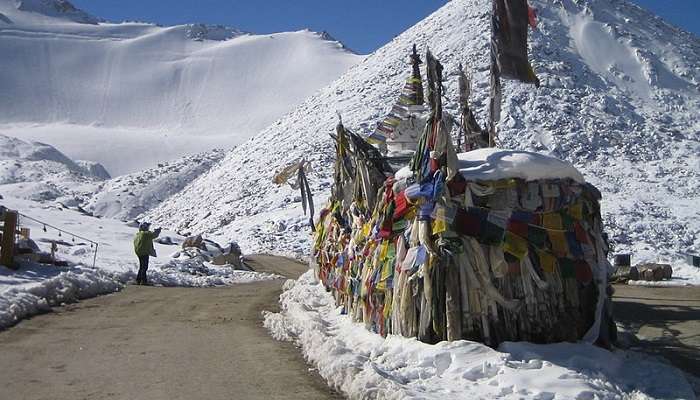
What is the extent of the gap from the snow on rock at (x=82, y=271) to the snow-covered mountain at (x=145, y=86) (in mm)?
75994

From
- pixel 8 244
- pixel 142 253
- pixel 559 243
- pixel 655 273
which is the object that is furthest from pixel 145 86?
pixel 559 243

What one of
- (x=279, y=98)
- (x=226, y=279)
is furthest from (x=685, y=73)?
(x=279, y=98)

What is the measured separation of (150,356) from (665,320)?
7.71 metres

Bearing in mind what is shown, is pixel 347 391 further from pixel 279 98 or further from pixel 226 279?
pixel 279 98

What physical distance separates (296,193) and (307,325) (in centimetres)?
3723

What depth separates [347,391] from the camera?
21.8 ft

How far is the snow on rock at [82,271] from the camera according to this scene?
11.3m

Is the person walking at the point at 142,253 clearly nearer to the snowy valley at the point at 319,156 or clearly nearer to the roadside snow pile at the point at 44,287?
the snowy valley at the point at 319,156

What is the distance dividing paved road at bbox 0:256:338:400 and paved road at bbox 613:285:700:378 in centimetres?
445

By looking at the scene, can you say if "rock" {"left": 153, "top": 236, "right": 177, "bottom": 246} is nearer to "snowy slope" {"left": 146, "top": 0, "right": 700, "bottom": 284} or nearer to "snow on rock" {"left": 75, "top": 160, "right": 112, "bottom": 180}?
"snowy slope" {"left": 146, "top": 0, "right": 700, "bottom": 284}

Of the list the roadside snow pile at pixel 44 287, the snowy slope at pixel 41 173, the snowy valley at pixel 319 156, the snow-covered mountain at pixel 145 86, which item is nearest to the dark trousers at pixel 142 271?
the snowy valley at pixel 319 156

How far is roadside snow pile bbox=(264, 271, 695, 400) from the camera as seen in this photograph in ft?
20.7

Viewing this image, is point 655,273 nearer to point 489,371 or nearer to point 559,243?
point 559,243

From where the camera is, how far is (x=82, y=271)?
1463 centimetres
